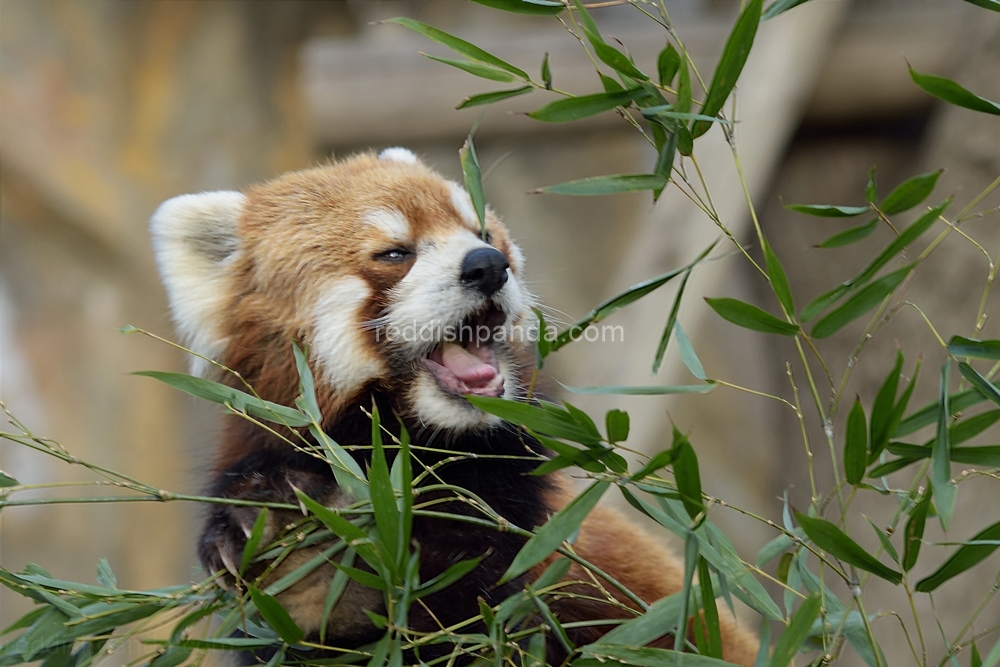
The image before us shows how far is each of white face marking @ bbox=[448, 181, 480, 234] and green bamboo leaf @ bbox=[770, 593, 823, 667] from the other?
3.38ft

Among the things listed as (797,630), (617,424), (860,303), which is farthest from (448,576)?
(860,303)

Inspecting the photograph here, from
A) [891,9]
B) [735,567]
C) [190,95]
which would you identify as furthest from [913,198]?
[190,95]

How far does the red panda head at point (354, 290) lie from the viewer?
5.37 feet

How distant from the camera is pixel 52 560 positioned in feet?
16.6

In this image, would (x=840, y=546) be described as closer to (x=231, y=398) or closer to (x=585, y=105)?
(x=585, y=105)

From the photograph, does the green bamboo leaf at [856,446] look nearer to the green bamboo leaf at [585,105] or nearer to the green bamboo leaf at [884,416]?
the green bamboo leaf at [884,416]

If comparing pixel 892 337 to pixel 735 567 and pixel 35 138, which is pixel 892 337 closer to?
pixel 735 567

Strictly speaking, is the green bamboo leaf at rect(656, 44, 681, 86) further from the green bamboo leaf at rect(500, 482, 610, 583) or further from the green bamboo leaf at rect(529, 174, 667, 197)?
the green bamboo leaf at rect(500, 482, 610, 583)

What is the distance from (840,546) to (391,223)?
1024 mm

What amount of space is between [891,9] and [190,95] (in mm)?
3380

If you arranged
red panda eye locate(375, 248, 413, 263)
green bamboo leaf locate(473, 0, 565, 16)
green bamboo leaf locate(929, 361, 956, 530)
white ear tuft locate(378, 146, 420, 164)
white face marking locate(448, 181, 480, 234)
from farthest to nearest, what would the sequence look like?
white ear tuft locate(378, 146, 420, 164) < white face marking locate(448, 181, 480, 234) < red panda eye locate(375, 248, 413, 263) < green bamboo leaf locate(473, 0, 565, 16) < green bamboo leaf locate(929, 361, 956, 530)

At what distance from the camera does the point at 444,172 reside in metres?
4.10

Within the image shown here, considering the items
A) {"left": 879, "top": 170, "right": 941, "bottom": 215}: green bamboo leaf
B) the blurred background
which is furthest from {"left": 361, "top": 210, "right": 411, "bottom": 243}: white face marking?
the blurred background

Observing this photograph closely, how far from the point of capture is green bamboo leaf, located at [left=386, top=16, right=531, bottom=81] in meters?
1.26
